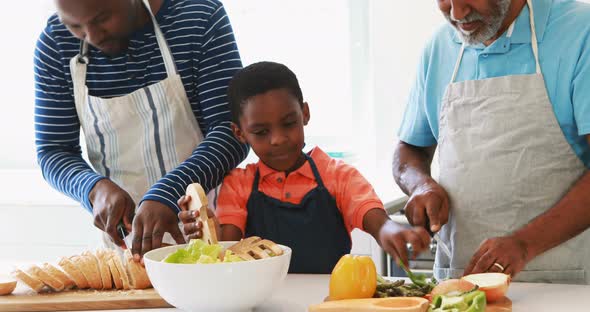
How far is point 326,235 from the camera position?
5.32 feet

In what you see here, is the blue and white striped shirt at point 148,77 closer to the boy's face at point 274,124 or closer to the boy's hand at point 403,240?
the boy's face at point 274,124

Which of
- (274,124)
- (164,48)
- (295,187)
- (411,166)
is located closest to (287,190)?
(295,187)

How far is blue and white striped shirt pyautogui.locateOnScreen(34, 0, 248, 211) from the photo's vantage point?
5.43ft

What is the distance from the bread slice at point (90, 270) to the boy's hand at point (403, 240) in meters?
0.52

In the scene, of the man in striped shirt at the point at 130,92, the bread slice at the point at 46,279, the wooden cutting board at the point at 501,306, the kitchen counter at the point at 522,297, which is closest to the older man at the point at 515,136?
the kitchen counter at the point at 522,297

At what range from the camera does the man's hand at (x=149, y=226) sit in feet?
4.74

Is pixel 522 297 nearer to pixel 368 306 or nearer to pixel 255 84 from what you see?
pixel 368 306

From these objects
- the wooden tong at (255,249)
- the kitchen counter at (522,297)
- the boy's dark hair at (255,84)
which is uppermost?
the boy's dark hair at (255,84)

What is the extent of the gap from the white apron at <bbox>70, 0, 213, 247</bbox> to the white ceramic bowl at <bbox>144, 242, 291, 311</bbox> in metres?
0.55

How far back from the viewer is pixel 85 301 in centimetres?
138

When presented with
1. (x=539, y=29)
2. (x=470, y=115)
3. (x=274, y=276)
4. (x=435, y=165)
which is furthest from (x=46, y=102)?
(x=435, y=165)

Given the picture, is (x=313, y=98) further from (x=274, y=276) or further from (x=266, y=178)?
(x=274, y=276)

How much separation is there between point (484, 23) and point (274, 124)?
46 centimetres

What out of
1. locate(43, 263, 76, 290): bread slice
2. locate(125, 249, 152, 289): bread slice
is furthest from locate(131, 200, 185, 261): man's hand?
locate(43, 263, 76, 290): bread slice
